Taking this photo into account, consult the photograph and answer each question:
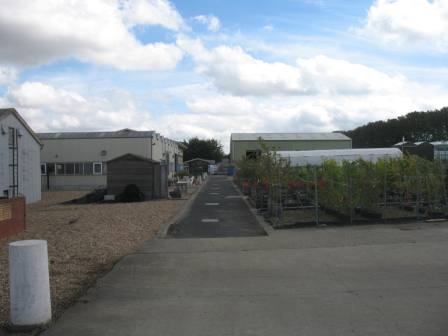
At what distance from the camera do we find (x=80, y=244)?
37.9 feet

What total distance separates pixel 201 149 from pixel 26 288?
105 meters

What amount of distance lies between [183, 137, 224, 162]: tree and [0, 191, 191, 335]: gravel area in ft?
294

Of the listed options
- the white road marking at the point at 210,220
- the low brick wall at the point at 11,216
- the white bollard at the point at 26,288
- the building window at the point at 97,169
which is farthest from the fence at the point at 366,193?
the building window at the point at 97,169

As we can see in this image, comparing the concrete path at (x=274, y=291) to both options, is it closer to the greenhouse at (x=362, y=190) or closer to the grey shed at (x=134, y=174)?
the greenhouse at (x=362, y=190)

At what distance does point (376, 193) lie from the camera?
15.2m

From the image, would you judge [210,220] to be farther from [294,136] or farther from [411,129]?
[411,129]

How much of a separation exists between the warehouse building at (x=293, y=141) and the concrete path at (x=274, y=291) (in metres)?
55.1

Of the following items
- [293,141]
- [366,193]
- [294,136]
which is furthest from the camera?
[294,136]

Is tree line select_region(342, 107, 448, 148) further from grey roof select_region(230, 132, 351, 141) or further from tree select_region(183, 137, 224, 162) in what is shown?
tree select_region(183, 137, 224, 162)

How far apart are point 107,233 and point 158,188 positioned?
15349 millimetres

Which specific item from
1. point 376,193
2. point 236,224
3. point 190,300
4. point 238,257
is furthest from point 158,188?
point 190,300

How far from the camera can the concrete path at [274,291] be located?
545cm

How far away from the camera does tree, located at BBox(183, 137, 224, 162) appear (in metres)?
109

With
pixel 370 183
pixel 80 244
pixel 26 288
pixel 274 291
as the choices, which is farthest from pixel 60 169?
pixel 26 288
